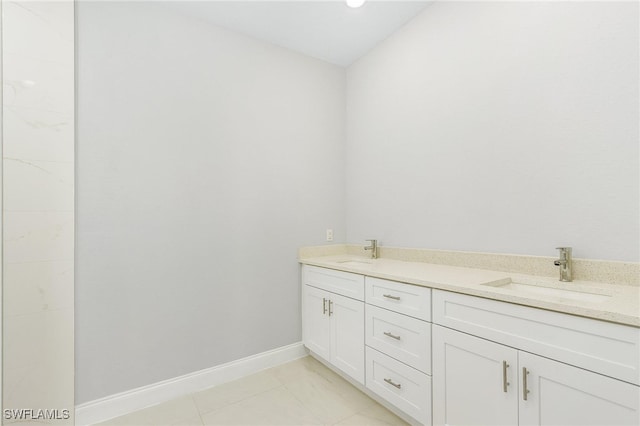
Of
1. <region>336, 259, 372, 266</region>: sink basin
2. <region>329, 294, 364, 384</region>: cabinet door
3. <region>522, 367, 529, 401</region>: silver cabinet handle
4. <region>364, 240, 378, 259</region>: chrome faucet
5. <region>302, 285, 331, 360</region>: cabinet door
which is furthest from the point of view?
<region>364, 240, 378, 259</region>: chrome faucet

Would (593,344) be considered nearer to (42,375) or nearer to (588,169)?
(588,169)

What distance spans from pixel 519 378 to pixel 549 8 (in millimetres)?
1780

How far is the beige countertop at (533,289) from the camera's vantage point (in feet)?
3.10

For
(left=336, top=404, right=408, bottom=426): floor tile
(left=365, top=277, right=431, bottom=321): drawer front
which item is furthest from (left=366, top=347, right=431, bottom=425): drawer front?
(left=365, top=277, right=431, bottom=321): drawer front

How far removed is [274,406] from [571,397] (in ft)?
5.06

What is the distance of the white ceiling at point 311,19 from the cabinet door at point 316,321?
2.06 m

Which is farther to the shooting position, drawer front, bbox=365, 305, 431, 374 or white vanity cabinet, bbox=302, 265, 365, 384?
white vanity cabinet, bbox=302, 265, 365, 384

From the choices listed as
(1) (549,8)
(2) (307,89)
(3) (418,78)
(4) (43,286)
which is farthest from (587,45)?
(4) (43,286)

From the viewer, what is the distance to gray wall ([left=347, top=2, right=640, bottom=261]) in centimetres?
130

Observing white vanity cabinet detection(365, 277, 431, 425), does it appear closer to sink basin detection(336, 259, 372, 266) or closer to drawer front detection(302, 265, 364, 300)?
drawer front detection(302, 265, 364, 300)

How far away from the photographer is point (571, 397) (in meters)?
0.99

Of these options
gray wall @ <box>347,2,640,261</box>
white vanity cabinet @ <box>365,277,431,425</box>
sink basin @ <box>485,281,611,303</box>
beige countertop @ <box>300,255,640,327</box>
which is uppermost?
gray wall @ <box>347,2,640,261</box>

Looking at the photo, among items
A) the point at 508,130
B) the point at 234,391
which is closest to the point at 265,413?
the point at 234,391

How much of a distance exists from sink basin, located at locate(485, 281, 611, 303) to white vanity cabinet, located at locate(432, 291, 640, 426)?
16 centimetres
